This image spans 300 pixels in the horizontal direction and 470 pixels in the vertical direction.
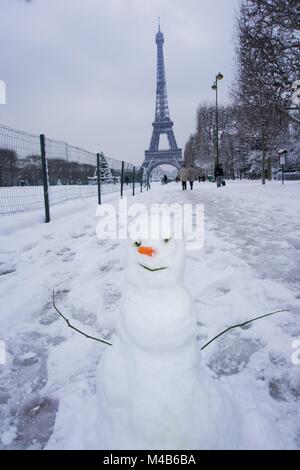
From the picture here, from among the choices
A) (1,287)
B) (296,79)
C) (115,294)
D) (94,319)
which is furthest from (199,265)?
(296,79)

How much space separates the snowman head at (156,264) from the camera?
1.06 meters

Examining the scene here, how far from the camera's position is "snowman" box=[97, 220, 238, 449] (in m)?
0.99

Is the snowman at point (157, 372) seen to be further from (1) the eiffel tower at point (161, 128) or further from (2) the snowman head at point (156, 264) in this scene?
(1) the eiffel tower at point (161, 128)

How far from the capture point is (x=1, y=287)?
9.73ft

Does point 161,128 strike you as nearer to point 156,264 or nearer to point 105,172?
point 105,172

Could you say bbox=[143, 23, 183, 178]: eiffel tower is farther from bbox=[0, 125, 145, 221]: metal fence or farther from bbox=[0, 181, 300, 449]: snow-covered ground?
bbox=[0, 181, 300, 449]: snow-covered ground

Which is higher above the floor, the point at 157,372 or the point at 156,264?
the point at 156,264

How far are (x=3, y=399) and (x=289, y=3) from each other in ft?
49.7

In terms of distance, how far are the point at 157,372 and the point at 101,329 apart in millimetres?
1199

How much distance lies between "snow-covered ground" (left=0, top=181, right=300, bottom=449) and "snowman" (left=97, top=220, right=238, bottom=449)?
34 cm

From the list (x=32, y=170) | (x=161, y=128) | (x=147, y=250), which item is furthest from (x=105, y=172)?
(x=161, y=128)

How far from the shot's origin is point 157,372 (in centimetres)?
102

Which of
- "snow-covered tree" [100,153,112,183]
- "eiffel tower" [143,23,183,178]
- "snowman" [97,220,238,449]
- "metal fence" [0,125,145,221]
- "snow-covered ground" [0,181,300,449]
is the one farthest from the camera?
"eiffel tower" [143,23,183,178]

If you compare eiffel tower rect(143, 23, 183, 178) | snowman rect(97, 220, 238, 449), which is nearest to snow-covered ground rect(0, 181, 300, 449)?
snowman rect(97, 220, 238, 449)
